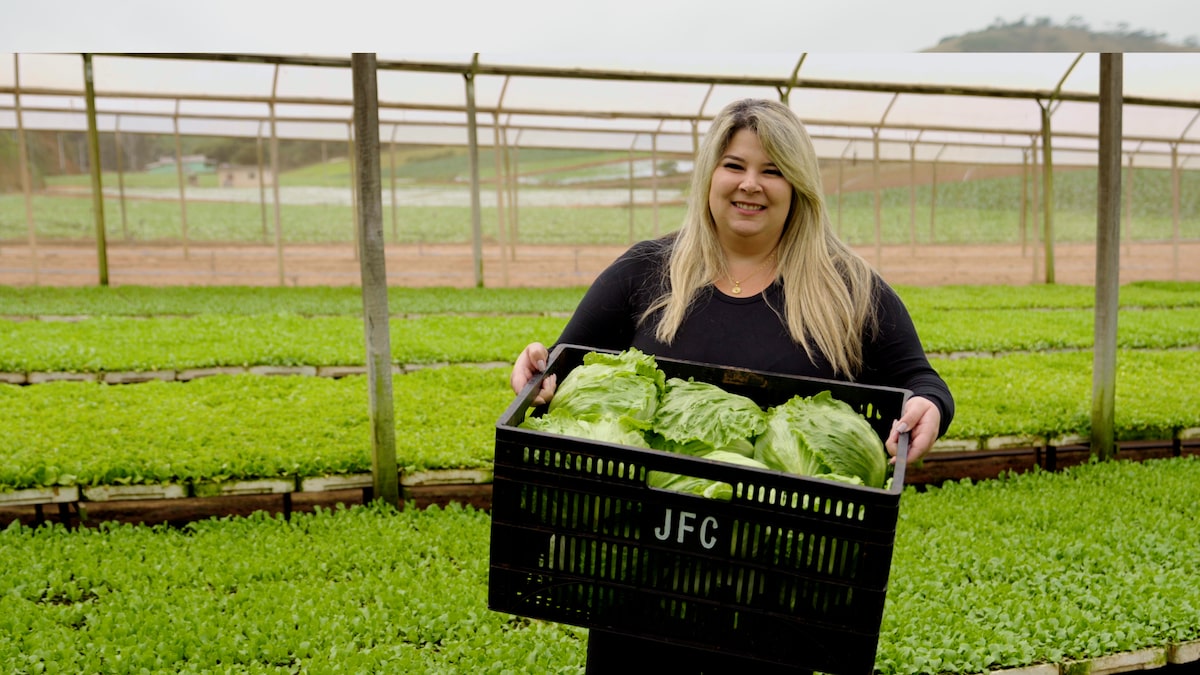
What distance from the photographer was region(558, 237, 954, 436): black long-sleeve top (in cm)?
231

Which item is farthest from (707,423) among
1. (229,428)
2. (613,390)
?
(229,428)

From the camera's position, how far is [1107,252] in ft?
18.4

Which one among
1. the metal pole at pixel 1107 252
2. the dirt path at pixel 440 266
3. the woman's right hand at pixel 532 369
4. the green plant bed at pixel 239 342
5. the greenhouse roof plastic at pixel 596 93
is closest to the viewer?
the woman's right hand at pixel 532 369

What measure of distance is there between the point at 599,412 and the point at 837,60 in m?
12.9

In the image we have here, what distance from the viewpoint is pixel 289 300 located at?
11.2 meters

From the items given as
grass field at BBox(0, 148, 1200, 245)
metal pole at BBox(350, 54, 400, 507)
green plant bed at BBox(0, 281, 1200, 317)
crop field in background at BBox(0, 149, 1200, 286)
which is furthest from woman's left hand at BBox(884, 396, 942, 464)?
grass field at BBox(0, 148, 1200, 245)

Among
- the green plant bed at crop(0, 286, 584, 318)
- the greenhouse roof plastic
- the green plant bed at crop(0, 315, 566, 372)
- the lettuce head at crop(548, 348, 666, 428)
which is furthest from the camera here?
the greenhouse roof plastic

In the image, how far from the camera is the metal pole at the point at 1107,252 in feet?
18.1

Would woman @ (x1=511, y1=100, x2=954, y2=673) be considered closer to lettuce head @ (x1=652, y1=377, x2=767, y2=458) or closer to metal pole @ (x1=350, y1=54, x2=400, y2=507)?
lettuce head @ (x1=652, y1=377, x2=767, y2=458)

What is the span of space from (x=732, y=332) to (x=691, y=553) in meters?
0.85

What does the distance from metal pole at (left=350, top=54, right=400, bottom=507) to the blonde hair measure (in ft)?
7.69

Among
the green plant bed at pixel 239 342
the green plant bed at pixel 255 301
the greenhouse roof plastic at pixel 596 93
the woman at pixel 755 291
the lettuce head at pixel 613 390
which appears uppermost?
the greenhouse roof plastic at pixel 596 93

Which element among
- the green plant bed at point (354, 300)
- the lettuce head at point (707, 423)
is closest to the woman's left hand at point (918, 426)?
the lettuce head at point (707, 423)

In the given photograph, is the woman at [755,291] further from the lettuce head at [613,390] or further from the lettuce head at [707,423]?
the lettuce head at [707,423]
